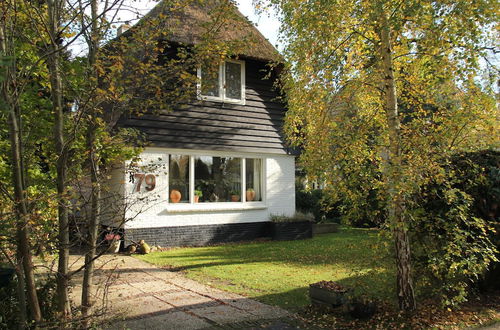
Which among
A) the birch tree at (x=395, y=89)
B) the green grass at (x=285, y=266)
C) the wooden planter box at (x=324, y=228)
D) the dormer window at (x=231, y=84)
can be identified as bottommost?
the wooden planter box at (x=324, y=228)

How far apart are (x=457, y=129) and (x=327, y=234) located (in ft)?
34.6

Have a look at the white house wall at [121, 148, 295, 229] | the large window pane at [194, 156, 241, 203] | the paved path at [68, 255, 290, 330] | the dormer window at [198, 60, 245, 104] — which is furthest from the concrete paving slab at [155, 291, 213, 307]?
the dormer window at [198, 60, 245, 104]

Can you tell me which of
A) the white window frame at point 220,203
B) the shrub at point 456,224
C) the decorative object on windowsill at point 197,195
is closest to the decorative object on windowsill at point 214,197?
the white window frame at point 220,203

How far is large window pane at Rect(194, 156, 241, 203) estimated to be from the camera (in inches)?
476

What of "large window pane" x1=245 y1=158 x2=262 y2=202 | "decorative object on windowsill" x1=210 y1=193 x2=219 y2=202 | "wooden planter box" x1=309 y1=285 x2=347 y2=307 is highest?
"large window pane" x1=245 y1=158 x2=262 y2=202

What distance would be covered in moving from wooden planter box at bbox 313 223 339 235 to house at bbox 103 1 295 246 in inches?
70.5

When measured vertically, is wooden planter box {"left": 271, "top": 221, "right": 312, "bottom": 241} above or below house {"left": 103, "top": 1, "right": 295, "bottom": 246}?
below

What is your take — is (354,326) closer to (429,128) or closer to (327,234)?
(429,128)

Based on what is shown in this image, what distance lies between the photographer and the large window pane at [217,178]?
39.6 ft

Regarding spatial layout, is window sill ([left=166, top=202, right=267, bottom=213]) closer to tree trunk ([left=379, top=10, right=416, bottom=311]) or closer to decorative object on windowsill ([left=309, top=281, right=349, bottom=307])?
decorative object on windowsill ([left=309, top=281, right=349, bottom=307])

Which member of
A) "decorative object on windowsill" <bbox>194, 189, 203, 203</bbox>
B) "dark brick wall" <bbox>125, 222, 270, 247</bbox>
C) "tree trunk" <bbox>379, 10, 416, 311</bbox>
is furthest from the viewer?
"decorative object on windowsill" <bbox>194, 189, 203, 203</bbox>

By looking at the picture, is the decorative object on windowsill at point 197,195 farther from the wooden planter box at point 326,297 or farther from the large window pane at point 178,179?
the wooden planter box at point 326,297

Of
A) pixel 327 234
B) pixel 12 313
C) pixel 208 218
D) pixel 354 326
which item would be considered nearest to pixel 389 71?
pixel 354 326

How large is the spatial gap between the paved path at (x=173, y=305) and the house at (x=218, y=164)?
3.78 meters
